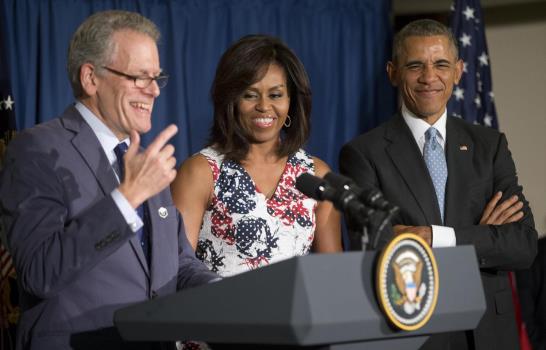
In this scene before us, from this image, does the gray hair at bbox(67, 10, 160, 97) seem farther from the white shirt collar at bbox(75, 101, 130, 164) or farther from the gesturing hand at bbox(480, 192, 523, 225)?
the gesturing hand at bbox(480, 192, 523, 225)

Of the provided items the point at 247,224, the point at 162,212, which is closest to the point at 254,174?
the point at 247,224

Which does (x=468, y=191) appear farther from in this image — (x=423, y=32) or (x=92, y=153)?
(x=92, y=153)

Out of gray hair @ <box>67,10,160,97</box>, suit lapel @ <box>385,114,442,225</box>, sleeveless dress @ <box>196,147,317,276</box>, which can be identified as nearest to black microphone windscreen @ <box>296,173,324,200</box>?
gray hair @ <box>67,10,160,97</box>

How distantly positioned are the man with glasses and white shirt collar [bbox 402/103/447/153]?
4.32 ft

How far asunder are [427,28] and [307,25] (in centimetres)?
157

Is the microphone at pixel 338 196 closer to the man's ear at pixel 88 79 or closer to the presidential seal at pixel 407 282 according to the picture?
the presidential seal at pixel 407 282

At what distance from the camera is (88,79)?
2.27 m

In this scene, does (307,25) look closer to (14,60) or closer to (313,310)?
(14,60)

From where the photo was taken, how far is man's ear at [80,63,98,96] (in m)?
2.26

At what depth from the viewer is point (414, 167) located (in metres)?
3.29

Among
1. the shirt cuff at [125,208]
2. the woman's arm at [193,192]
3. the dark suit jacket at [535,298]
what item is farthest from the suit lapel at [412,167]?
the dark suit jacket at [535,298]

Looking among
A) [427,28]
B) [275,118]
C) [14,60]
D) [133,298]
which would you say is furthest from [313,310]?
[14,60]

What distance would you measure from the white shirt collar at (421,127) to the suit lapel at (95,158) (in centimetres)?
160

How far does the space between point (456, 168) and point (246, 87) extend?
0.89 metres
